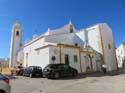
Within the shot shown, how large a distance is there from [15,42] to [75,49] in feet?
104

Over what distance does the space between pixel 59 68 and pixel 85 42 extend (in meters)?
16.1

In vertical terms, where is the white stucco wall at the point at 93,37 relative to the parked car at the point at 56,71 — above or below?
above

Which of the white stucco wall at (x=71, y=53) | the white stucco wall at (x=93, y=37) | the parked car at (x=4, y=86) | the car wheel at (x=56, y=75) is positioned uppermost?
the white stucco wall at (x=93, y=37)

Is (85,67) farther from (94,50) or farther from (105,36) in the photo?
(105,36)

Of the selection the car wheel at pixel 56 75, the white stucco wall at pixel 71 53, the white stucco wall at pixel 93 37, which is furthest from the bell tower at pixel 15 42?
the car wheel at pixel 56 75

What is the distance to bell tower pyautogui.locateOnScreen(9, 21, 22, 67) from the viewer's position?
1866 inches

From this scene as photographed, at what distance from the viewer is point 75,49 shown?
23719 millimetres

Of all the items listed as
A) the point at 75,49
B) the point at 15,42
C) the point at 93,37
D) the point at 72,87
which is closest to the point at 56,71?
the point at 72,87

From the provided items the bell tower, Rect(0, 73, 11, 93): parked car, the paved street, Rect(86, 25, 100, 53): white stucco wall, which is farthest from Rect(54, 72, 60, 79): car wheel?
the bell tower

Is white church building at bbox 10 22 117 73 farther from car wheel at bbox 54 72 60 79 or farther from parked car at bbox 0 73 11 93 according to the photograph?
parked car at bbox 0 73 11 93

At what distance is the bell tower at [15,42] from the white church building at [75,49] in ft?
58.1

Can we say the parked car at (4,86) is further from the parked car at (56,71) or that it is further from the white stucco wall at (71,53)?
the white stucco wall at (71,53)

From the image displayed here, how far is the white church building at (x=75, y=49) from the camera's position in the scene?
21406 millimetres

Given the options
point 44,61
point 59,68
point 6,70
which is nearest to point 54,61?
point 44,61
